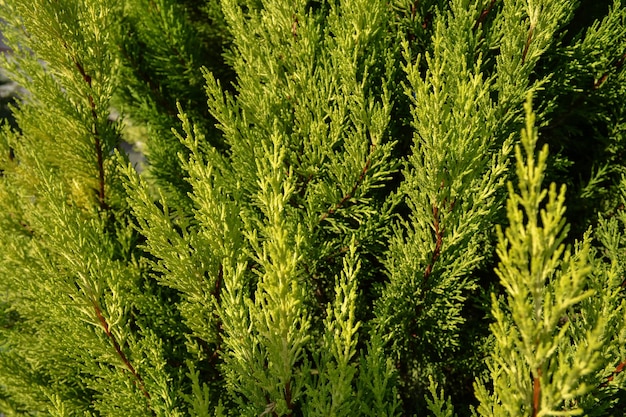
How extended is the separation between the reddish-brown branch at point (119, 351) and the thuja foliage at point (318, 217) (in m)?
A: 0.01

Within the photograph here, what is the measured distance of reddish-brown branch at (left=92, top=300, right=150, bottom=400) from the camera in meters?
2.26

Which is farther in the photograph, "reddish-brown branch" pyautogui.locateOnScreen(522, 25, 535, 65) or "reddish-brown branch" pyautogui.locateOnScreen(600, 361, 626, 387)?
"reddish-brown branch" pyautogui.locateOnScreen(522, 25, 535, 65)

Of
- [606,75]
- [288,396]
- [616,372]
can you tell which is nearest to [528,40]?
[606,75]

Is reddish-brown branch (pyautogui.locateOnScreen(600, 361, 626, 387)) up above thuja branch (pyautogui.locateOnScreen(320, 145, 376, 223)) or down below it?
below

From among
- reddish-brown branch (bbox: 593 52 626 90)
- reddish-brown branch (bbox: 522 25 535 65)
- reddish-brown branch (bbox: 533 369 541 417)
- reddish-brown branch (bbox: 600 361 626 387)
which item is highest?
reddish-brown branch (bbox: 522 25 535 65)

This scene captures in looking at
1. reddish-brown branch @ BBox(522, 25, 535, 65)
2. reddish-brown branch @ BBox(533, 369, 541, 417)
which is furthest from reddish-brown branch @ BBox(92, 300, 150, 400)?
reddish-brown branch @ BBox(522, 25, 535, 65)

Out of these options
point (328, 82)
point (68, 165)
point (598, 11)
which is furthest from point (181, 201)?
point (598, 11)

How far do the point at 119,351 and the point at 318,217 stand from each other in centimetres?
141

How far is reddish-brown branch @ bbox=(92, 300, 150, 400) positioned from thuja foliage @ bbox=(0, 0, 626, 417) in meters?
0.01

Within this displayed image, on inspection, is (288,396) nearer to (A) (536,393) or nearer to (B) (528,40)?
(A) (536,393)

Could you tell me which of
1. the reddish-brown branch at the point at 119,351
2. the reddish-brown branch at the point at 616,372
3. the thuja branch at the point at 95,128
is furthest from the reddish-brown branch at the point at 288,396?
the thuja branch at the point at 95,128

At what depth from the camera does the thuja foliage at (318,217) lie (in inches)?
77.2

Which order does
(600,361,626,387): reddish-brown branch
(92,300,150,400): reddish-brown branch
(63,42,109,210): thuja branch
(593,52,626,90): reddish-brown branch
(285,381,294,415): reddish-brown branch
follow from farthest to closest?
1. (593,52,626,90): reddish-brown branch
2. (63,42,109,210): thuja branch
3. (92,300,150,400): reddish-brown branch
4. (600,361,626,387): reddish-brown branch
5. (285,381,294,415): reddish-brown branch

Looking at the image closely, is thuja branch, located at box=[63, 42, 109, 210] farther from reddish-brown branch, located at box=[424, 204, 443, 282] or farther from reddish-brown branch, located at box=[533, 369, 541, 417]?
reddish-brown branch, located at box=[533, 369, 541, 417]
